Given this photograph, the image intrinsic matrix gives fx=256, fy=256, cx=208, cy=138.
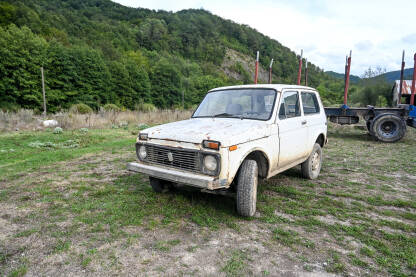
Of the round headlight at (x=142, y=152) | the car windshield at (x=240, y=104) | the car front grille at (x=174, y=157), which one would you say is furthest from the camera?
the car windshield at (x=240, y=104)

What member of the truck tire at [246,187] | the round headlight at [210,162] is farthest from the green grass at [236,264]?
the round headlight at [210,162]

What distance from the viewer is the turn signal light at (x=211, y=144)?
10.6 feet

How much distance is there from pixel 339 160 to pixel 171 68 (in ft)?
187

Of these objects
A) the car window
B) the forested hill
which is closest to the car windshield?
the car window

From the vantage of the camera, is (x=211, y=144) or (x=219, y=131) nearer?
(x=211, y=144)

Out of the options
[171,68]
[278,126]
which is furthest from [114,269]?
[171,68]

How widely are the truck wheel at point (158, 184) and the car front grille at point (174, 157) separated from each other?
2.04 ft

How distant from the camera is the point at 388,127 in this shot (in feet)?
35.9

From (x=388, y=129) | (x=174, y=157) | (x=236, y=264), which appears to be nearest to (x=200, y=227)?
(x=236, y=264)

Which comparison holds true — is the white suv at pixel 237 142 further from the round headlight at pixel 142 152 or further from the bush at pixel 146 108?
the bush at pixel 146 108

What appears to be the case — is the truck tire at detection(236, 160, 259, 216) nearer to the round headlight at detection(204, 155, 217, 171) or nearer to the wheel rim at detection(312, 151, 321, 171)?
the round headlight at detection(204, 155, 217, 171)

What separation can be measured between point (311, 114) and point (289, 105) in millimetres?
958

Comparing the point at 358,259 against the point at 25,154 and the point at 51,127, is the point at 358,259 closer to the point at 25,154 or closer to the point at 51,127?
the point at 25,154

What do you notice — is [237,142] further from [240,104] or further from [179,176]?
[240,104]
